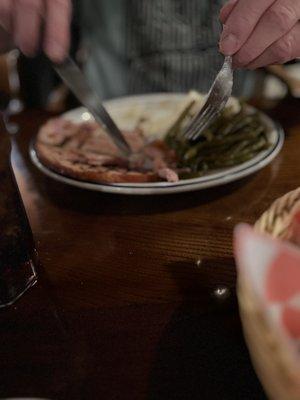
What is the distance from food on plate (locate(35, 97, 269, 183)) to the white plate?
0.02 metres

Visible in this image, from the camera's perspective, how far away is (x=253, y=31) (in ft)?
3.08

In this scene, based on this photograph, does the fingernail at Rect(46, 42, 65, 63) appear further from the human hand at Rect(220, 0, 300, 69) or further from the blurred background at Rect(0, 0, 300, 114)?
the blurred background at Rect(0, 0, 300, 114)

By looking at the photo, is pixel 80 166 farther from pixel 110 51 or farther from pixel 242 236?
pixel 110 51

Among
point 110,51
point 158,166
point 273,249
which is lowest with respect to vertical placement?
point 110,51

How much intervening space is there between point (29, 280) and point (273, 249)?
42 centimetres

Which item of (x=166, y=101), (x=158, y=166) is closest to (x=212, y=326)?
(x=158, y=166)

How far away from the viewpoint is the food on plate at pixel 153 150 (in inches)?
39.3

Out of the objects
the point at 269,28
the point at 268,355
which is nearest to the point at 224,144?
the point at 269,28

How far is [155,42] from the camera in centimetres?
173

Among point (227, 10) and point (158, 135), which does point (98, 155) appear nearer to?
point (158, 135)

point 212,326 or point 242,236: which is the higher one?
point 242,236

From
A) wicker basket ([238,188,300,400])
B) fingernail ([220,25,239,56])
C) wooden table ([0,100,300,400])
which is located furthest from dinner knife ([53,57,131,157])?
wicker basket ([238,188,300,400])

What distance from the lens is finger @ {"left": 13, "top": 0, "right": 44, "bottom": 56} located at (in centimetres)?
97

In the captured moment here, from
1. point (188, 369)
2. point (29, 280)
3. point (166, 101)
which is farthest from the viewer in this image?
point (166, 101)
